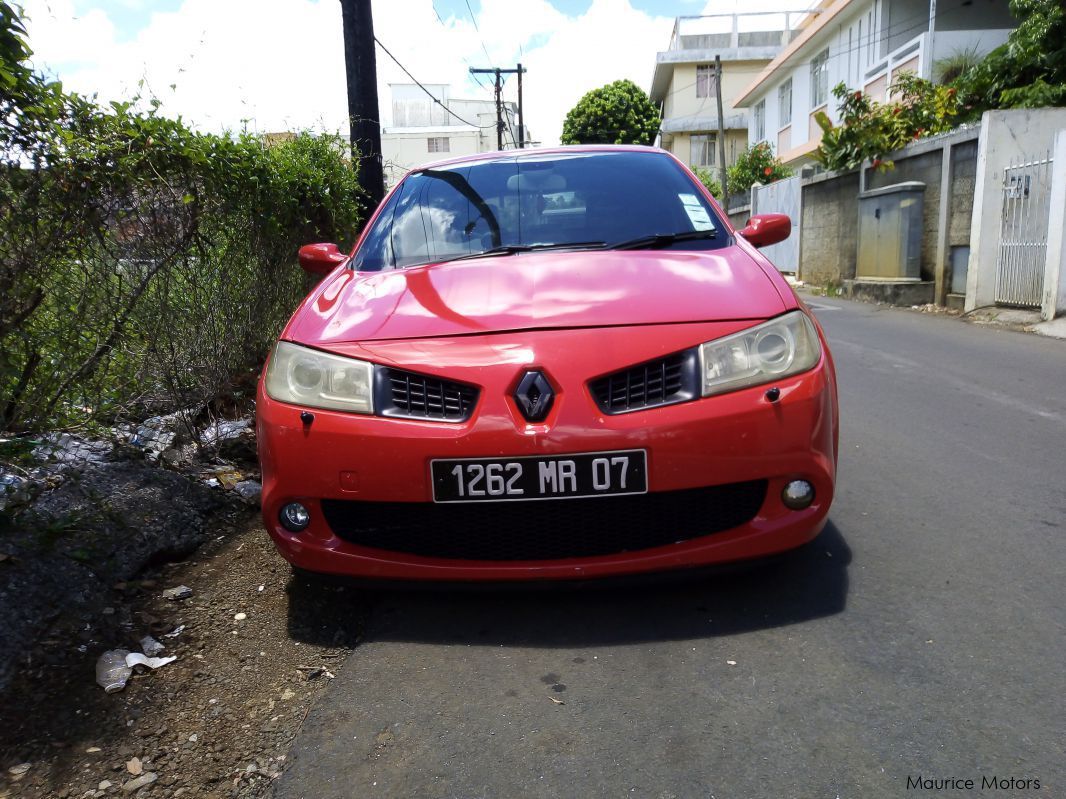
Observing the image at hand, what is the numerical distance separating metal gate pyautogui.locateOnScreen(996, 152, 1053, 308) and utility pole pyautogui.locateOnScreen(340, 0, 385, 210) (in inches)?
297

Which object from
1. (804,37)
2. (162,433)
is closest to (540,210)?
(162,433)

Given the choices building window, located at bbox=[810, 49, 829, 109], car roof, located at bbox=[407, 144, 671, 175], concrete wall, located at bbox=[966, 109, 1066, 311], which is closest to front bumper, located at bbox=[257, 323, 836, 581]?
car roof, located at bbox=[407, 144, 671, 175]

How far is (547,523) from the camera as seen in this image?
7.50 feet

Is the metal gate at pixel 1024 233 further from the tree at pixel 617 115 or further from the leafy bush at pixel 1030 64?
the tree at pixel 617 115

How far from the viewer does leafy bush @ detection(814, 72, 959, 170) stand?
45.0 feet

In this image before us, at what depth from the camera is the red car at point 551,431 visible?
2201mm

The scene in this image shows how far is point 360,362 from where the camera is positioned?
236cm

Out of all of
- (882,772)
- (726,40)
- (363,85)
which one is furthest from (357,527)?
(726,40)

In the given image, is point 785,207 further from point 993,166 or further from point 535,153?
point 535,153

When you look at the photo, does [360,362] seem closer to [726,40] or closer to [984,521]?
[984,521]

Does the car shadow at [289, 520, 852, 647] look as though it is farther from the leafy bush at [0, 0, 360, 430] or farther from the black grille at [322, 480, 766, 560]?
the leafy bush at [0, 0, 360, 430]

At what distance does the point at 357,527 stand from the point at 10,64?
180 centimetres

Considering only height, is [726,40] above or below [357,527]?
above

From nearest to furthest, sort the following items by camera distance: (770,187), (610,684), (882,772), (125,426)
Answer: (882,772), (610,684), (125,426), (770,187)
